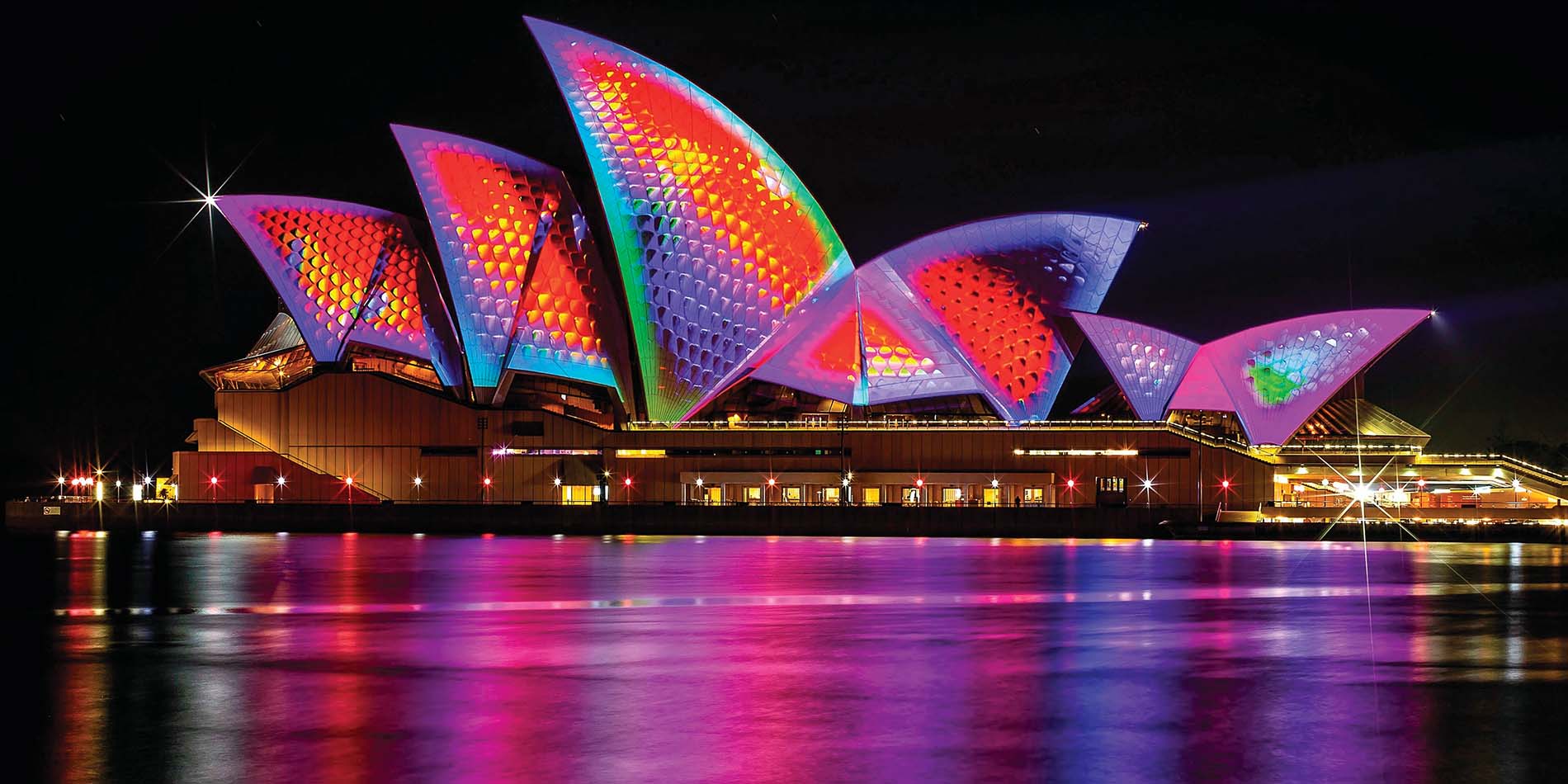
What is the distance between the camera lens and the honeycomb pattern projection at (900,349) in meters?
56.6

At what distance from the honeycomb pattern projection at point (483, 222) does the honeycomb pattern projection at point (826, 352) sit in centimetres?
1024

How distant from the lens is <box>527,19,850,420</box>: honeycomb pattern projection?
51000mm

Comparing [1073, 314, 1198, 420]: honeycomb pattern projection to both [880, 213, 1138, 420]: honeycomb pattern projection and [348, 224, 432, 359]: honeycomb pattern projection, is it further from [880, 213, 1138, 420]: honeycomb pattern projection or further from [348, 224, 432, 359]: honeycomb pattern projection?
[348, 224, 432, 359]: honeycomb pattern projection

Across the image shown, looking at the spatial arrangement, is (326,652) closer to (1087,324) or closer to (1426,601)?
(1426,601)

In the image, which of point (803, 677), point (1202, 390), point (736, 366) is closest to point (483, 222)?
point (736, 366)

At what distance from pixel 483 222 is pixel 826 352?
14343mm

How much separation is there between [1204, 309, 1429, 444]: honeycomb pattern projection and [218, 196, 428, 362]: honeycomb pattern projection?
110 ft

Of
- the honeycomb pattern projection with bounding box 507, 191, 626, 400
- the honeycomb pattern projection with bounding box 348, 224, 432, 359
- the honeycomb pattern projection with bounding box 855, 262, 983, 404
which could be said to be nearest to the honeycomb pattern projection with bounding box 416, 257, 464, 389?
the honeycomb pattern projection with bounding box 348, 224, 432, 359

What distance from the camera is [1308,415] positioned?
57375 millimetres

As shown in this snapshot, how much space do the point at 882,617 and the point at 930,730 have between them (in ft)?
24.1

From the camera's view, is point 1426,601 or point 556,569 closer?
point 1426,601

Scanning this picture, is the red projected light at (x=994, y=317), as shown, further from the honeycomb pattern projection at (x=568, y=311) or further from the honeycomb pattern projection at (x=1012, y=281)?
the honeycomb pattern projection at (x=568, y=311)

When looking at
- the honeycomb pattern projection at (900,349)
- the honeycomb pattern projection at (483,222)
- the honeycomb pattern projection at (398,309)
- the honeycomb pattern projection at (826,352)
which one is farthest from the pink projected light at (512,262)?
the honeycomb pattern projection at (900,349)

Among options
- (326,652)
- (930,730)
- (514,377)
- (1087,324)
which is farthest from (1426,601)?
(514,377)
